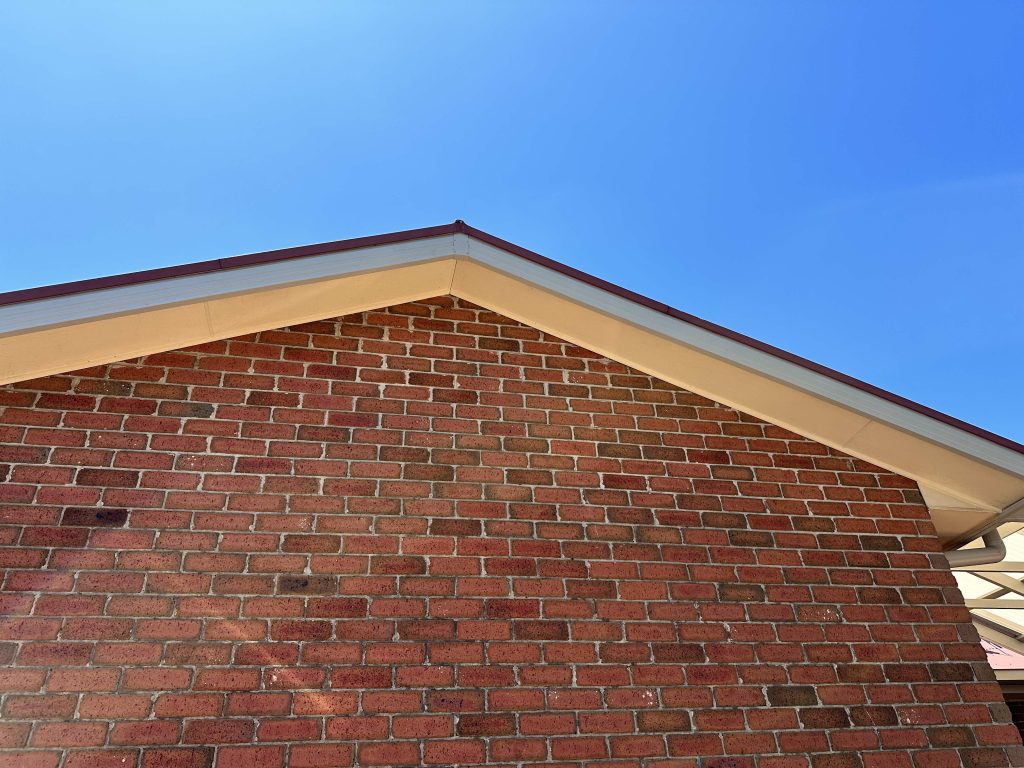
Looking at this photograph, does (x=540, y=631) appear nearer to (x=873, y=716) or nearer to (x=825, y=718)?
(x=825, y=718)

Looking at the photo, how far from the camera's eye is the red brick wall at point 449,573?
Result: 8.32 feet

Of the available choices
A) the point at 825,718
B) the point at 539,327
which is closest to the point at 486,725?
the point at 825,718

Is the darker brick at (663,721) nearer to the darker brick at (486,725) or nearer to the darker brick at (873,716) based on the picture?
the darker brick at (486,725)

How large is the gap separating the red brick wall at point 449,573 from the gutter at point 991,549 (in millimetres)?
380

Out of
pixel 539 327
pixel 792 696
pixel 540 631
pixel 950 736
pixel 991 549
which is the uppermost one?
pixel 539 327

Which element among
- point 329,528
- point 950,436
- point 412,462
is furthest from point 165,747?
point 950,436

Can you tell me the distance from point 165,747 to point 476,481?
1.54 m

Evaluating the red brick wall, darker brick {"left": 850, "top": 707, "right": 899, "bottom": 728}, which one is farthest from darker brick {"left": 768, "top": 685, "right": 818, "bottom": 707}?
darker brick {"left": 850, "top": 707, "right": 899, "bottom": 728}

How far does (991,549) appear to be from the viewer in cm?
387

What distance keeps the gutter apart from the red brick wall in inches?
15.0

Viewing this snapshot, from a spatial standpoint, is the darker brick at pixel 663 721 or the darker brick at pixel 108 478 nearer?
the darker brick at pixel 663 721

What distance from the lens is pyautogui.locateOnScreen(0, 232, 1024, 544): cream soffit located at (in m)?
2.99

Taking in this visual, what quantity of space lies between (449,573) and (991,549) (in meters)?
3.12

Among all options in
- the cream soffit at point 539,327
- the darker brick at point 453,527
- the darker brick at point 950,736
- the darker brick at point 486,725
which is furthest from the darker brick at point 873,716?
the darker brick at point 453,527
